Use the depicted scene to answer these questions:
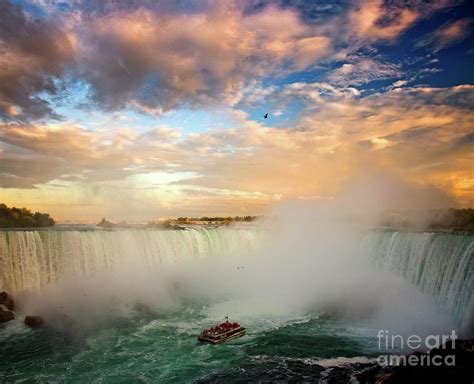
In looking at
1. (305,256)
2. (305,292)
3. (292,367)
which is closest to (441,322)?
(292,367)

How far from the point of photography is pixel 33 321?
1972 centimetres

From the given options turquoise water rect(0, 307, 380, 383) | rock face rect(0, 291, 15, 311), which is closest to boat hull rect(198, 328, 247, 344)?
turquoise water rect(0, 307, 380, 383)

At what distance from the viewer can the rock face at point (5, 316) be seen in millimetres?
20156

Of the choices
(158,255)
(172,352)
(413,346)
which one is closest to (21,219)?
(158,255)

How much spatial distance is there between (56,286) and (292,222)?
24.4m

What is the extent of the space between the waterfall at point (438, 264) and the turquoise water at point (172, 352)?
4.61 metres

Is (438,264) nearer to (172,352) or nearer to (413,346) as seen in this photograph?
(413,346)

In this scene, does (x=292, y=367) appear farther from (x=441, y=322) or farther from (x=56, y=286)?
(x=56, y=286)

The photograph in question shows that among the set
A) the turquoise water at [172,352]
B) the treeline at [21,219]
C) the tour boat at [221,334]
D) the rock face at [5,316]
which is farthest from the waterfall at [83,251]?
the treeline at [21,219]

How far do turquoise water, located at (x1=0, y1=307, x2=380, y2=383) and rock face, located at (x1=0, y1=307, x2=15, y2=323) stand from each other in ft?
1.39

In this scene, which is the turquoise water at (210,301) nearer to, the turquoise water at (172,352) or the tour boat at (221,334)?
the turquoise water at (172,352)

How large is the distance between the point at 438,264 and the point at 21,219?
169ft

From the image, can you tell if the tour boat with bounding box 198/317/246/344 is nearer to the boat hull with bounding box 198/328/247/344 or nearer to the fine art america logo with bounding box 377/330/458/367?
the boat hull with bounding box 198/328/247/344

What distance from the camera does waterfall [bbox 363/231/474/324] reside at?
17.2 metres
